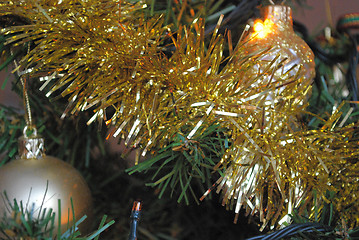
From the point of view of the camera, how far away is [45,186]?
0.29m

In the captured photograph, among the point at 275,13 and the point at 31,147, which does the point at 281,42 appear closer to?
the point at 275,13

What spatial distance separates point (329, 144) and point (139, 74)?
137 millimetres

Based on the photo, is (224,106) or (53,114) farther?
(53,114)

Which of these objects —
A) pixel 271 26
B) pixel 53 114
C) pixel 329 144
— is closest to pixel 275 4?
pixel 271 26

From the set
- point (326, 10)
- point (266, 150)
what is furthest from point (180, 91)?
point (326, 10)

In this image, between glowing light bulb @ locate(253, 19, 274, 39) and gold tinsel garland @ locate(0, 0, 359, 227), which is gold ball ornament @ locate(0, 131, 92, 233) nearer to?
gold tinsel garland @ locate(0, 0, 359, 227)

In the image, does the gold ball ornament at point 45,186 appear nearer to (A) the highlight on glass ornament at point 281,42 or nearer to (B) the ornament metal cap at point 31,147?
(B) the ornament metal cap at point 31,147

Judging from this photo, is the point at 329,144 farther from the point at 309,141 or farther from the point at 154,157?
the point at 154,157

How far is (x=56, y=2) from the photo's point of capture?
0.24 meters

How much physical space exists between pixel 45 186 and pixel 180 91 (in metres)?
0.14

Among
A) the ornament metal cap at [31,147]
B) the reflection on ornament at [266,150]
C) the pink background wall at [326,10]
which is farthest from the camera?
the pink background wall at [326,10]

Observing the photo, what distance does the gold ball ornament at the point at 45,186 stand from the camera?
282 millimetres

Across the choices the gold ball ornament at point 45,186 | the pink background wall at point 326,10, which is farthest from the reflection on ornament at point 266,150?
the pink background wall at point 326,10

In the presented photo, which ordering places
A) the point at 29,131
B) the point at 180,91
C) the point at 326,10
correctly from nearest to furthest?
the point at 180,91, the point at 29,131, the point at 326,10
